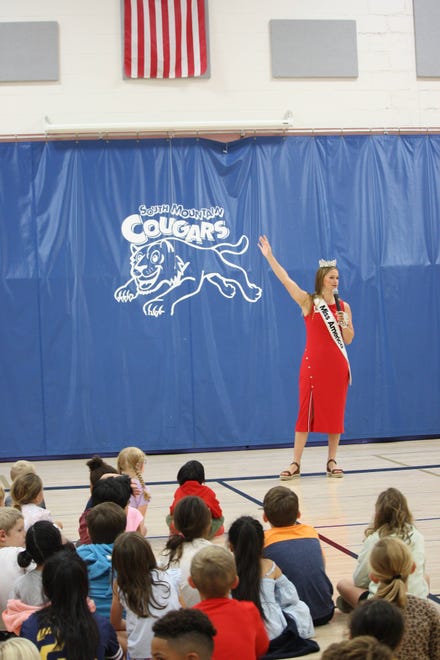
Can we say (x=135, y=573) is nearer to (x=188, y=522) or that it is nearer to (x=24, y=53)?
(x=188, y=522)

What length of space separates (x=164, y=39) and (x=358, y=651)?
336 inches

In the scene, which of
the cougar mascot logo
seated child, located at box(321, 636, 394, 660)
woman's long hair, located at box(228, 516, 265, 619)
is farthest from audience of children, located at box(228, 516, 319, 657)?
the cougar mascot logo

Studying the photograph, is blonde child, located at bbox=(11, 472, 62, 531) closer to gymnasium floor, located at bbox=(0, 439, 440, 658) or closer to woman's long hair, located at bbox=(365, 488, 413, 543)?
gymnasium floor, located at bbox=(0, 439, 440, 658)

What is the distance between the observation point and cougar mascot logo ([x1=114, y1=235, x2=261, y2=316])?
9.55m

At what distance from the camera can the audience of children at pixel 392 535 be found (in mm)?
3439

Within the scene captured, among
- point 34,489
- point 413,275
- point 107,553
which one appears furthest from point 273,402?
point 107,553

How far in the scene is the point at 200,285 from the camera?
9.59 meters

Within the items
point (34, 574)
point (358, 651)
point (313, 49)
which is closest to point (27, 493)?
point (34, 574)

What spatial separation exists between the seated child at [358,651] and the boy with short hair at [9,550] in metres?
1.80

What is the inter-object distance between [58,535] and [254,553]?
2.27 feet

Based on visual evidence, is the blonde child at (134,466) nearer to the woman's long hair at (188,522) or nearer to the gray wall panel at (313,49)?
the woman's long hair at (188,522)

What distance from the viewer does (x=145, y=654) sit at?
3047 millimetres

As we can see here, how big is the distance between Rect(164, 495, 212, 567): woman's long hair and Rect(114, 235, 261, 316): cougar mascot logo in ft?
19.4

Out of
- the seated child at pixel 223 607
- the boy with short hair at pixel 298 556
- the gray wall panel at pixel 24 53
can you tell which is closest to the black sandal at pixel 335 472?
the boy with short hair at pixel 298 556
